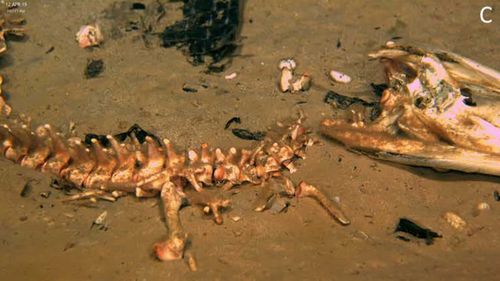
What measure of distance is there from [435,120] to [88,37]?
367 cm

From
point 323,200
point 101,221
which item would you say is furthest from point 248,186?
point 101,221

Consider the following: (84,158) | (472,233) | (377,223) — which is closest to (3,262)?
(84,158)

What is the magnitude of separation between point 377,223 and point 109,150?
1988mm

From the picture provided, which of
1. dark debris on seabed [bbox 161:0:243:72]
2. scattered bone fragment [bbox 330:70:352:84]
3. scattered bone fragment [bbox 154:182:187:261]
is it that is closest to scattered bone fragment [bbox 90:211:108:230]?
scattered bone fragment [bbox 154:182:187:261]

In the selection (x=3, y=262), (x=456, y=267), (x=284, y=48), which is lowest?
(x=3, y=262)

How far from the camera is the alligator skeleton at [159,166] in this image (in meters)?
3.26

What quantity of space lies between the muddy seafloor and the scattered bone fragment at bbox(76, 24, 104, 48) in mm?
90

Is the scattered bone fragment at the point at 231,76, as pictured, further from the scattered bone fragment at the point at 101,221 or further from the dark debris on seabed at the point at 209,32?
the scattered bone fragment at the point at 101,221

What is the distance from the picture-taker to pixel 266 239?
9.94 ft

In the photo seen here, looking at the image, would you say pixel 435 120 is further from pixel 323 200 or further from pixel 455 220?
pixel 323 200

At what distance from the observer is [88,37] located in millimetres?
5105

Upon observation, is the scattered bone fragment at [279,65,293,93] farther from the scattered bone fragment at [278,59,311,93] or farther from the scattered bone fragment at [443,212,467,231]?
the scattered bone fragment at [443,212,467,231]

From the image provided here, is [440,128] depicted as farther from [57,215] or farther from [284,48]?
[57,215]

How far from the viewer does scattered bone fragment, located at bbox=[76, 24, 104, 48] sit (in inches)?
201
